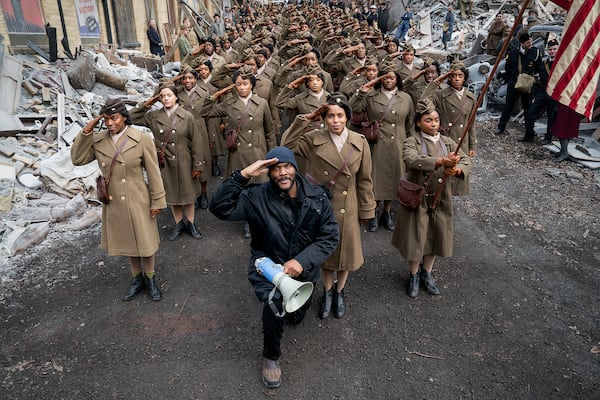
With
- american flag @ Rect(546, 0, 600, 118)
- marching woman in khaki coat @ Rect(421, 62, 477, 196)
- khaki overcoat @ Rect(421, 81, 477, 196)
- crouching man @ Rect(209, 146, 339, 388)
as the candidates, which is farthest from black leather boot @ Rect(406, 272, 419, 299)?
american flag @ Rect(546, 0, 600, 118)

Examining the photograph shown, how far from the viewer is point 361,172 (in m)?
4.08

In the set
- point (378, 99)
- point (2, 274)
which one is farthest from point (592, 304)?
point (2, 274)

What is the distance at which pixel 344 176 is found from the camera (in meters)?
4.02

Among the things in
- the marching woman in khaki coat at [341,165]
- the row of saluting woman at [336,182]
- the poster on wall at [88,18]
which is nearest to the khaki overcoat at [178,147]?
the row of saluting woman at [336,182]

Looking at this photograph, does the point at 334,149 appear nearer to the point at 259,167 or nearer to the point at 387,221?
the point at 259,167

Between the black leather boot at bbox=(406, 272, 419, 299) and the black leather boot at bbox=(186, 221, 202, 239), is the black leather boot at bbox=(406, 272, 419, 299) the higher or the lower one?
the higher one

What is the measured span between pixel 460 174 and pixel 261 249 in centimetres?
192

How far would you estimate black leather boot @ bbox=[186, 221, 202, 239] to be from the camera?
20.2 ft

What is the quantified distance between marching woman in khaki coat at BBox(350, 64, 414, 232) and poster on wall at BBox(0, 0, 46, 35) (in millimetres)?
10769

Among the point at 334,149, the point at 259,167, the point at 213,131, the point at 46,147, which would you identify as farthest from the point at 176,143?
the point at 46,147

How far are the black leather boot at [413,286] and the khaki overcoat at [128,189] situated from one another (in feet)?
9.14

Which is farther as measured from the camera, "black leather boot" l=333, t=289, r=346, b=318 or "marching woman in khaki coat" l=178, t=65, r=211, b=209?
"marching woman in khaki coat" l=178, t=65, r=211, b=209

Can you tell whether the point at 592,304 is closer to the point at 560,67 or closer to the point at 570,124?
the point at 560,67

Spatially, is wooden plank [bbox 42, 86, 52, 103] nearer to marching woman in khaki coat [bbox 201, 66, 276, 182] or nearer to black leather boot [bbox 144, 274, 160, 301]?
marching woman in khaki coat [bbox 201, 66, 276, 182]
